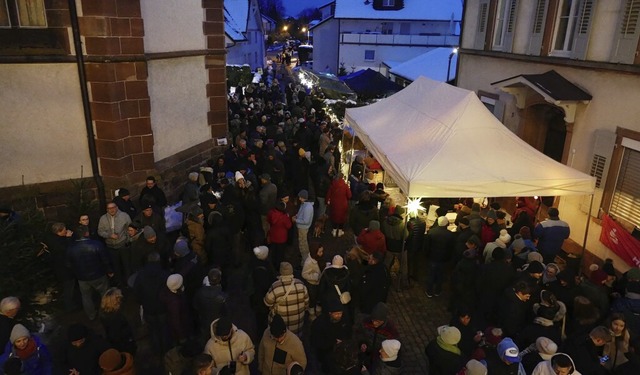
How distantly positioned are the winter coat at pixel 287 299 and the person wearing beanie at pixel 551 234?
171 inches

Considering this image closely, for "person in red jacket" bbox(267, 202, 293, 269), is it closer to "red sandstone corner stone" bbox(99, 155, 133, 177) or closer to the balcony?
"red sandstone corner stone" bbox(99, 155, 133, 177)

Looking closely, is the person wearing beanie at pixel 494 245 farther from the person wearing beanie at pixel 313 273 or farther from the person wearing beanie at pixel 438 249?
the person wearing beanie at pixel 313 273

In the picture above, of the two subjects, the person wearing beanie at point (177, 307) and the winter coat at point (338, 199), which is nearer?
the person wearing beanie at point (177, 307)

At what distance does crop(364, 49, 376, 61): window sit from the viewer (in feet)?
127

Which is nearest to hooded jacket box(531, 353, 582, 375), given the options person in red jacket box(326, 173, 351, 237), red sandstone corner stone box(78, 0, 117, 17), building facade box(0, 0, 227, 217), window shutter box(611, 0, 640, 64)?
person in red jacket box(326, 173, 351, 237)

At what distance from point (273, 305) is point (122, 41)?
585 cm

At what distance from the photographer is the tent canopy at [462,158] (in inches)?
287

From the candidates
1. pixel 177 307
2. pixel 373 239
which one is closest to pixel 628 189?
pixel 373 239

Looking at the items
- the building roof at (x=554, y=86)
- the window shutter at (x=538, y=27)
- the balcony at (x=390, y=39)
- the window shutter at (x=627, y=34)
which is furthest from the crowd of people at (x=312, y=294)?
the balcony at (x=390, y=39)

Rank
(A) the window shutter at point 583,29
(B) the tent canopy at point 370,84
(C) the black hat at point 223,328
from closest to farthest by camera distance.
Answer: (C) the black hat at point 223,328 → (A) the window shutter at point 583,29 → (B) the tent canopy at point 370,84

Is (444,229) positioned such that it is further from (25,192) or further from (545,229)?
(25,192)

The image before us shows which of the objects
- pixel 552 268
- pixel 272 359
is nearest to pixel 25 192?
pixel 272 359

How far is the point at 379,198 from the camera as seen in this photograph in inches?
354

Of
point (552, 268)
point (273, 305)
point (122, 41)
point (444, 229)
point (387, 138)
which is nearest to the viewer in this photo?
point (273, 305)
